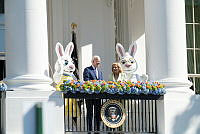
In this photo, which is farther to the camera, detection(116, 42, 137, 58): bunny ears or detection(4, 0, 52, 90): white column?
detection(116, 42, 137, 58): bunny ears

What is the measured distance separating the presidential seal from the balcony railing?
0.11m

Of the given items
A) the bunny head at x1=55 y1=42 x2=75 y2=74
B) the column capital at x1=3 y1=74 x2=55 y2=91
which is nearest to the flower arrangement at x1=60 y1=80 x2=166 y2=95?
the column capital at x1=3 y1=74 x2=55 y2=91

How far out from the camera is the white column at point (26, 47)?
14375 millimetres

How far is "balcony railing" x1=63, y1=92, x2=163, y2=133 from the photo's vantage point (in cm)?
1446

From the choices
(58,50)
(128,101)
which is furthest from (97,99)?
(58,50)

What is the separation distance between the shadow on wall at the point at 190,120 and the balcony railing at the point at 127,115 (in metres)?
0.58

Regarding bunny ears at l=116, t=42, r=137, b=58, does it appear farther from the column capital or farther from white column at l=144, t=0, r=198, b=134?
the column capital

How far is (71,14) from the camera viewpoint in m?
19.3

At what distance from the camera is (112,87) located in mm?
14359

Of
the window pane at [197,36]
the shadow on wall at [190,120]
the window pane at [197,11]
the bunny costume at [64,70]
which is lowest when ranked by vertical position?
the shadow on wall at [190,120]

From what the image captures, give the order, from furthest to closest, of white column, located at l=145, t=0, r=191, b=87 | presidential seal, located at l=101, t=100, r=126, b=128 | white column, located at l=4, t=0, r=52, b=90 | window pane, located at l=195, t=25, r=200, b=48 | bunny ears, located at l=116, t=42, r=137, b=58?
window pane, located at l=195, t=25, r=200, b=48 < bunny ears, located at l=116, t=42, r=137, b=58 < white column, located at l=145, t=0, r=191, b=87 < presidential seal, located at l=101, t=100, r=126, b=128 < white column, located at l=4, t=0, r=52, b=90

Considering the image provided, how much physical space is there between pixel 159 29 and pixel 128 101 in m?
1.97

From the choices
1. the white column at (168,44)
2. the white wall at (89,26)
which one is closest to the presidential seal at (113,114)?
the white column at (168,44)

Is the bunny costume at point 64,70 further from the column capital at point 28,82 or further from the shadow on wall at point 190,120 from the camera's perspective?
the shadow on wall at point 190,120
